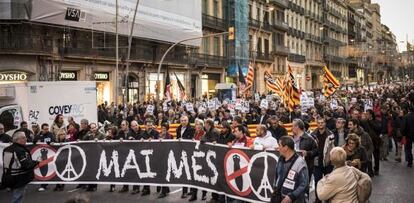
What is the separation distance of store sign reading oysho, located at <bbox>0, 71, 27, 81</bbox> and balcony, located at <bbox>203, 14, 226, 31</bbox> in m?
22.7

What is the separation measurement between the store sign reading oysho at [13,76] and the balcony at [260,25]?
34.7 metres

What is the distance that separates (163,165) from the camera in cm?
1130

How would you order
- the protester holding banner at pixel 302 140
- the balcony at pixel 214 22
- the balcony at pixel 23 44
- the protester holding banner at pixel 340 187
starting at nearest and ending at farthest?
the protester holding banner at pixel 340 187, the protester holding banner at pixel 302 140, the balcony at pixel 23 44, the balcony at pixel 214 22

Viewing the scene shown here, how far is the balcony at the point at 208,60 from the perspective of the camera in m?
45.6

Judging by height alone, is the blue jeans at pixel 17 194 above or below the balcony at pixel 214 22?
below

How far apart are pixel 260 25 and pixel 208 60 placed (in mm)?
14610

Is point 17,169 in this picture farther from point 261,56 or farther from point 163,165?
point 261,56

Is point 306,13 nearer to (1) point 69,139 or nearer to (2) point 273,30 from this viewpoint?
(2) point 273,30

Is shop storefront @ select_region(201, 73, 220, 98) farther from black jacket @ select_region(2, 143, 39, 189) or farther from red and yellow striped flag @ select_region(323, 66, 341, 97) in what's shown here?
black jacket @ select_region(2, 143, 39, 189)

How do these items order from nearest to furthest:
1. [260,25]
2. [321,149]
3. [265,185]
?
[265,185] < [321,149] < [260,25]

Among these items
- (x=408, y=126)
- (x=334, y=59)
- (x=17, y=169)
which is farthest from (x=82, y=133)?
(x=334, y=59)

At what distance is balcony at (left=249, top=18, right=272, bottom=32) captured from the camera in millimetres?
59000

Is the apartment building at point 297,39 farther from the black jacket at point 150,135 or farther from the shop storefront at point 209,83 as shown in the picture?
the black jacket at point 150,135

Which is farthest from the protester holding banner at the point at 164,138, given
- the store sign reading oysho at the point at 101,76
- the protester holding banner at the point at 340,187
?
the store sign reading oysho at the point at 101,76
